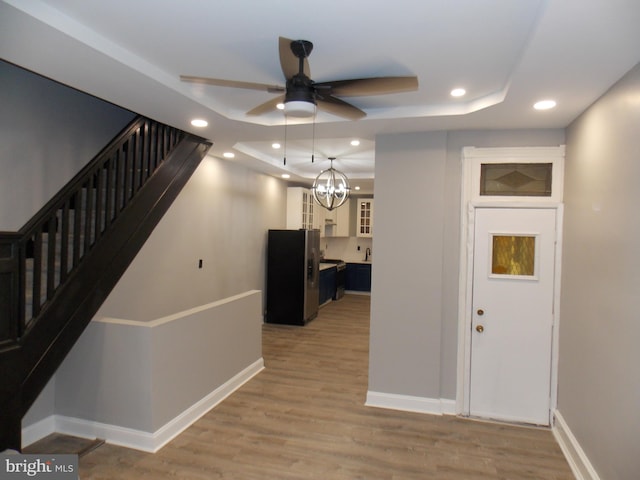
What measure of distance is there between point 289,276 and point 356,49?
4.97m

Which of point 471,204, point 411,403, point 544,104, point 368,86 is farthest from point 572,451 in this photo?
point 368,86

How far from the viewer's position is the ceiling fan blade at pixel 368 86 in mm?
2105

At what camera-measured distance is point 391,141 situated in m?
3.89

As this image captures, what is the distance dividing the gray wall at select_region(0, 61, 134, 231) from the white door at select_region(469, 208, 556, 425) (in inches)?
148

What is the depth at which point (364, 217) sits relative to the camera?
10273mm

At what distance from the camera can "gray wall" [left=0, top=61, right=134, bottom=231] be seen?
9.96 ft

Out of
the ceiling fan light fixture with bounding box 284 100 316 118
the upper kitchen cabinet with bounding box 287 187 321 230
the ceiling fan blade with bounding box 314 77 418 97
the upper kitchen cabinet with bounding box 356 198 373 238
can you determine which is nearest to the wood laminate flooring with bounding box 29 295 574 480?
the ceiling fan light fixture with bounding box 284 100 316 118

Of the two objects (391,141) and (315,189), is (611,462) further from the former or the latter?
(315,189)

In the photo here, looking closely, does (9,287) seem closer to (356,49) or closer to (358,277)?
(356,49)

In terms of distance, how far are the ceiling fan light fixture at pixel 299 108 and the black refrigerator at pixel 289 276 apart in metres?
4.73

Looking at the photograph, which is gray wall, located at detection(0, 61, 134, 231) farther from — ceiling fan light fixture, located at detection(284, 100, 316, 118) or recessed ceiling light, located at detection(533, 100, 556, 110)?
recessed ceiling light, located at detection(533, 100, 556, 110)

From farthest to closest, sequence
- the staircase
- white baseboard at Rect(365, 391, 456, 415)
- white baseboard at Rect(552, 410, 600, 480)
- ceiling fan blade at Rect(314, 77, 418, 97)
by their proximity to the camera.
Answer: white baseboard at Rect(365, 391, 456, 415), white baseboard at Rect(552, 410, 600, 480), the staircase, ceiling fan blade at Rect(314, 77, 418, 97)

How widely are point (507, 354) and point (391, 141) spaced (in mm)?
2257

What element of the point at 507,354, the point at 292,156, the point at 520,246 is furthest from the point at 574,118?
the point at 292,156
